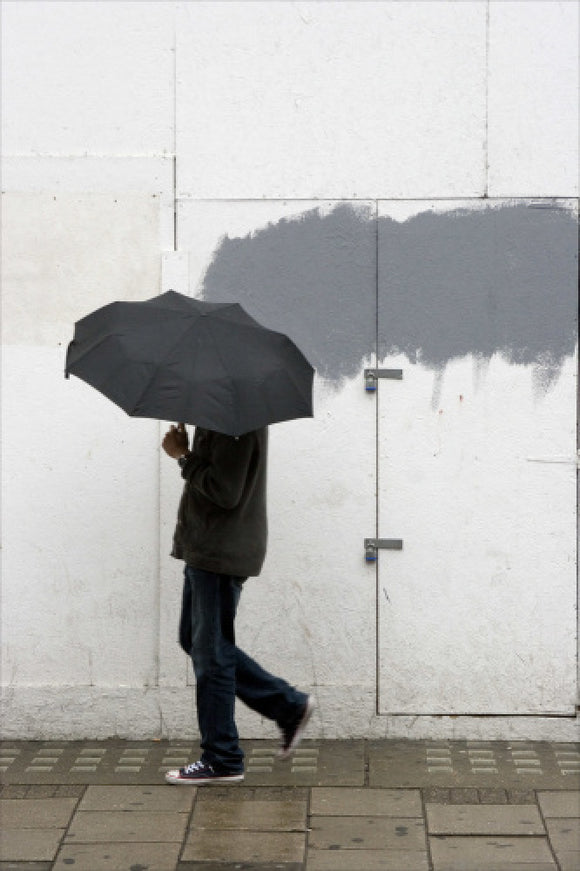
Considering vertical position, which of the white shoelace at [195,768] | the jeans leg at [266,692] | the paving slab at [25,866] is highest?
the jeans leg at [266,692]

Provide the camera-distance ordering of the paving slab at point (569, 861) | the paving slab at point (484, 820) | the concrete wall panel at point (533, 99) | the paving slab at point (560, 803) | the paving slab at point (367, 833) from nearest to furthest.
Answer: the paving slab at point (569, 861) < the paving slab at point (367, 833) < the paving slab at point (484, 820) < the paving slab at point (560, 803) < the concrete wall panel at point (533, 99)

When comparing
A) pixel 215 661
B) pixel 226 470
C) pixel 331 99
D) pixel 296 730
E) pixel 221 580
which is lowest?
pixel 296 730

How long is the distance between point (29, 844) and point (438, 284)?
2.93m

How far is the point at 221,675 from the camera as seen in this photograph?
5.52m

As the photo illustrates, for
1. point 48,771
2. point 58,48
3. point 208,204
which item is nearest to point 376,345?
point 208,204

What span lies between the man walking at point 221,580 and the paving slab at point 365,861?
821 millimetres

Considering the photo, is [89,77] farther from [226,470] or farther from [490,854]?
[490,854]

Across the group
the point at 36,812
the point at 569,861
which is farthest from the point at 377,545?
the point at 36,812

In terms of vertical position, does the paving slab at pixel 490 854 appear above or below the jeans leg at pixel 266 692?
below

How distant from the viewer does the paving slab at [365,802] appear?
5270mm

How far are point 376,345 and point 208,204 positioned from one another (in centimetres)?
99

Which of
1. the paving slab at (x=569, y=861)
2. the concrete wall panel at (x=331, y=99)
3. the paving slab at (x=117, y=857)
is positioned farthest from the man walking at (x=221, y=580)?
the concrete wall panel at (x=331, y=99)

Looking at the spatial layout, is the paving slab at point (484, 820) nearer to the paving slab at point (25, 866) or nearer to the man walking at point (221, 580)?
the man walking at point (221, 580)

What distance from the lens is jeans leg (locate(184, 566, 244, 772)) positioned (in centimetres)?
548
